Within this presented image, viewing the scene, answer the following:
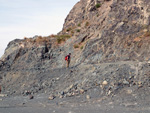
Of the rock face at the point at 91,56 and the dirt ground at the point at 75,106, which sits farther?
the rock face at the point at 91,56

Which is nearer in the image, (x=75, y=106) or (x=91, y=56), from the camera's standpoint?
(x=75, y=106)

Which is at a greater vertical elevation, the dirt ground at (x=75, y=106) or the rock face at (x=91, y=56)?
the rock face at (x=91, y=56)

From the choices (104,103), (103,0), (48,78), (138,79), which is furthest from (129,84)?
(103,0)

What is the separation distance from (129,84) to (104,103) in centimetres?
195

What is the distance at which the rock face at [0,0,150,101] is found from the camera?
13.6 meters

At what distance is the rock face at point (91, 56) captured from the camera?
13562mm

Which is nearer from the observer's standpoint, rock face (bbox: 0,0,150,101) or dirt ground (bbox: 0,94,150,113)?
dirt ground (bbox: 0,94,150,113)

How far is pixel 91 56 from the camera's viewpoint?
58.5ft

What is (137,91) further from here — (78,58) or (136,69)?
(78,58)

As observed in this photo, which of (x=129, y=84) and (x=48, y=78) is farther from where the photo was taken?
(x=48, y=78)

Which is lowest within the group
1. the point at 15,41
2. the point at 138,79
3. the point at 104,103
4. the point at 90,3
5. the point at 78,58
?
the point at 104,103

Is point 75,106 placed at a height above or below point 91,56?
below

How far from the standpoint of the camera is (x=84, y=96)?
12.8m

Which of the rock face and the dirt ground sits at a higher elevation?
the rock face
